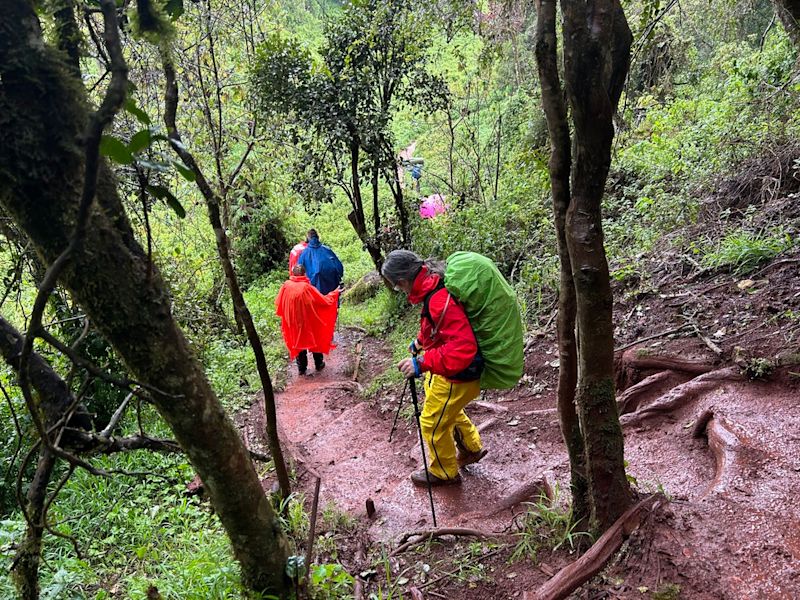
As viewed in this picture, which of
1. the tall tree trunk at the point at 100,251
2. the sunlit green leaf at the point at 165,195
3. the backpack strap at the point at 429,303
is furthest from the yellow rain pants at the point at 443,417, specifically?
the sunlit green leaf at the point at 165,195

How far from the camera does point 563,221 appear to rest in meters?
2.93

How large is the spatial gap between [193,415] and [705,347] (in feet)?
14.1

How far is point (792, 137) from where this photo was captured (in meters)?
6.78

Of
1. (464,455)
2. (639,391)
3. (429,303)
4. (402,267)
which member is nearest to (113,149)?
(402,267)

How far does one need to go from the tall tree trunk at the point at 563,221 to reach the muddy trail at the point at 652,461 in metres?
0.43

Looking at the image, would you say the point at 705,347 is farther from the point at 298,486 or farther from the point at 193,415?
the point at 193,415

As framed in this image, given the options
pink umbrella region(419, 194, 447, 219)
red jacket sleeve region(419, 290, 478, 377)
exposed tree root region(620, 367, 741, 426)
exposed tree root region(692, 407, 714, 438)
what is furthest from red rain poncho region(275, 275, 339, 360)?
exposed tree root region(692, 407, 714, 438)

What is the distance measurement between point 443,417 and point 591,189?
2.33 metres

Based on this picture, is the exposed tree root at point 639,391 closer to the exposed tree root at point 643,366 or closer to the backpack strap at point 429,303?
the exposed tree root at point 643,366

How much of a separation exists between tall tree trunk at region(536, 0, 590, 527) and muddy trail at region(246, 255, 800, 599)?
426 mm

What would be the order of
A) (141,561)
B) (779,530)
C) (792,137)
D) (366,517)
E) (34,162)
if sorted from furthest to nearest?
(792,137) → (366,517) → (141,561) → (779,530) → (34,162)

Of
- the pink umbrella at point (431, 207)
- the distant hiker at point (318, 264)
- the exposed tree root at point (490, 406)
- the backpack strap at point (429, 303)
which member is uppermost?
the pink umbrella at point (431, 207)

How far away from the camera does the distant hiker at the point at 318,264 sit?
8578mm

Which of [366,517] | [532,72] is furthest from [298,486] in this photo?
[532,72]
